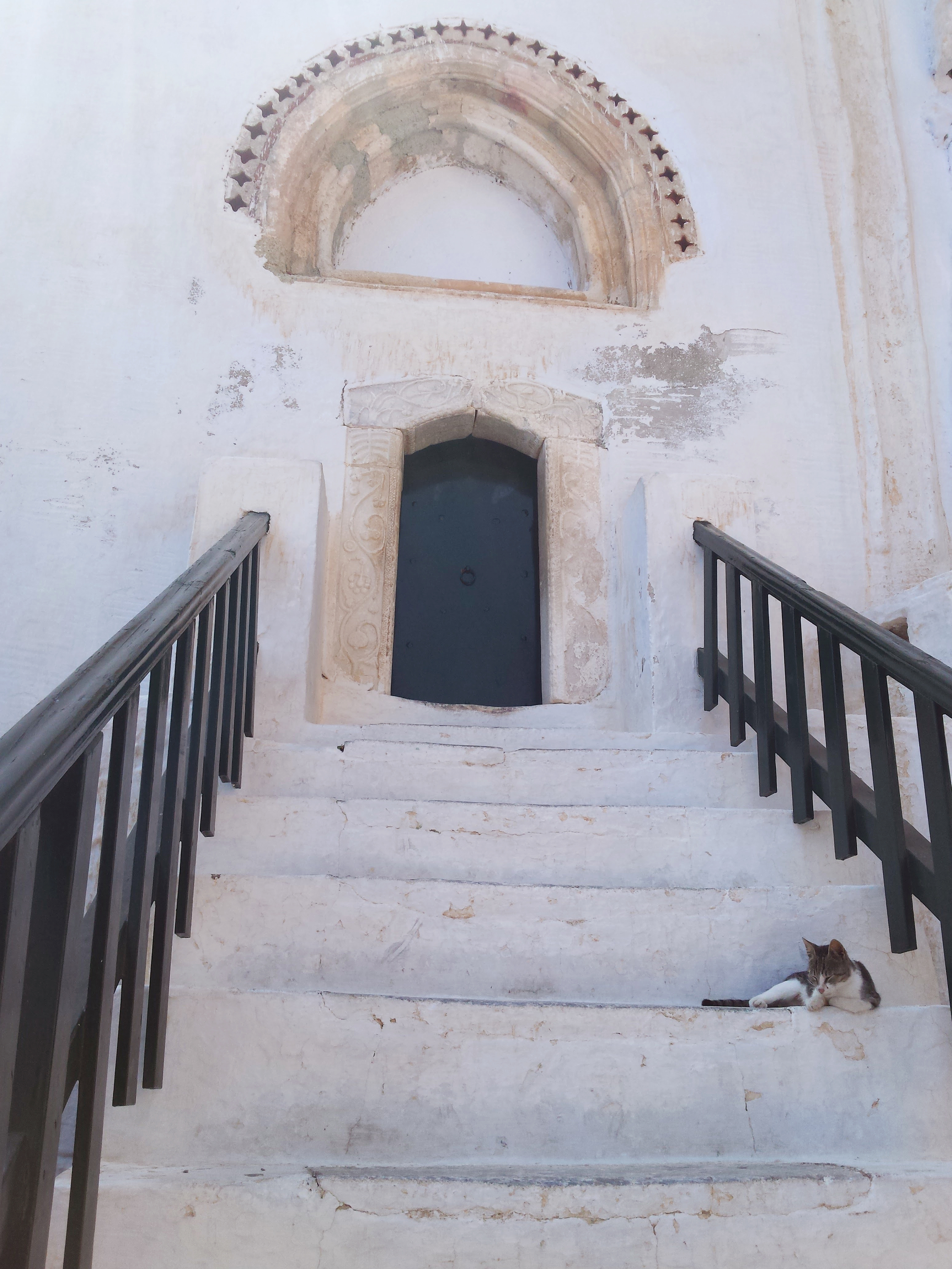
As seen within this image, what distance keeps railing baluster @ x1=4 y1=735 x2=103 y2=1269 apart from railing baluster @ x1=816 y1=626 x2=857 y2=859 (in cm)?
151

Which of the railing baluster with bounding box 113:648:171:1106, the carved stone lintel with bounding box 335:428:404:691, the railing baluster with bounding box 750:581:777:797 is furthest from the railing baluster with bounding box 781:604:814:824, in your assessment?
the carved stone lintel with bounding box 335:428:404:691

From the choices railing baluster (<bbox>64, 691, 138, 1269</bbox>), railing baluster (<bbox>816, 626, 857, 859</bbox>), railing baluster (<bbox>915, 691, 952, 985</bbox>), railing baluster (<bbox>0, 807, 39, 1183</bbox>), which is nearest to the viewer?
railing baluster (<bbox>0, 807, 39, 1183</bbox>)

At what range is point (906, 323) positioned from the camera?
4660mm

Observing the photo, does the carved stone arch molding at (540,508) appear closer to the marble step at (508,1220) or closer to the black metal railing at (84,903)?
the black metal railing at (84,903)

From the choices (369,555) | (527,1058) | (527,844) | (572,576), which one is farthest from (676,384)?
(527,1058)

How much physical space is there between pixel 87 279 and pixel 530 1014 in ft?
12.7

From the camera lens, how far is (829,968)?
1.76m

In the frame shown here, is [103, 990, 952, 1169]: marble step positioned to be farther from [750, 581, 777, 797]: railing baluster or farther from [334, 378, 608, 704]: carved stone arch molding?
[334, 378, 608, 704]: carved stone arch molding

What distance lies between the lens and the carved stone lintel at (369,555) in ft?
12.8

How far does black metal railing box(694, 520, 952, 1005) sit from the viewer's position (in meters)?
1.68

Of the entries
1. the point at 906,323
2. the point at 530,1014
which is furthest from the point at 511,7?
the point at 530,1014

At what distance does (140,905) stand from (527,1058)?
72cm

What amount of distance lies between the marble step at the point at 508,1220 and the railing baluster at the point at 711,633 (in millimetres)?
1751

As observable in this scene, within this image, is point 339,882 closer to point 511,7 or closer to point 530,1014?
point 530,1014
